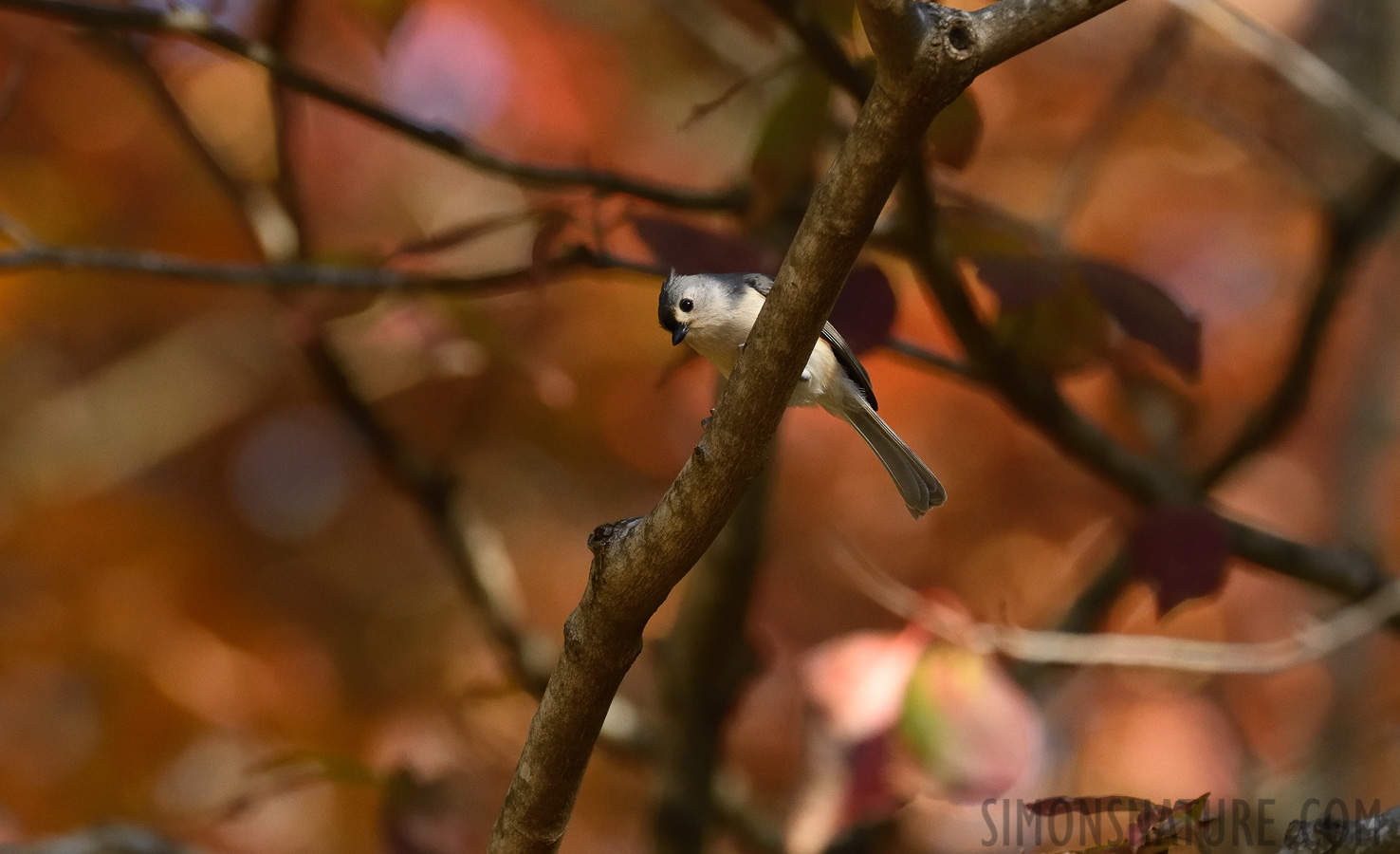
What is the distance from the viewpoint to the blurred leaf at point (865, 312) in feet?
7.84

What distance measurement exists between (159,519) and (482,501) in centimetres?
149

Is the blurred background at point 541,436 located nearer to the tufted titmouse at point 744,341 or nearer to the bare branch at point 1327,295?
the bare branch at point 1327,295

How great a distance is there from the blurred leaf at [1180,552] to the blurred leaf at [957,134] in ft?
3.15

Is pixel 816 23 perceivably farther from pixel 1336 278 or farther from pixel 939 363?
pixel 1336 278

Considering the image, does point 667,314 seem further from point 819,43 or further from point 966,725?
point 966,725

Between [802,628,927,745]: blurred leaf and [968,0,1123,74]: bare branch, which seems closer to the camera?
[968,0,1123,74]: bare branch

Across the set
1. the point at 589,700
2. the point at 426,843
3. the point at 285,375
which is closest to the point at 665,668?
the point at 426,843

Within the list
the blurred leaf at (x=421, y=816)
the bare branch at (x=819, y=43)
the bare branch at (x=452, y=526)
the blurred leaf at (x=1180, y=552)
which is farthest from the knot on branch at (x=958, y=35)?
the bare branch at (x=452, y=526)

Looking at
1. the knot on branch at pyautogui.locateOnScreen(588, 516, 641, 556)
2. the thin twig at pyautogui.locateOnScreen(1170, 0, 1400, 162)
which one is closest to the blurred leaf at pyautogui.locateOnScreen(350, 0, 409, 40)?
the knot on branch at pyautogui.locateOnScreen(588, 516, 641, 556)

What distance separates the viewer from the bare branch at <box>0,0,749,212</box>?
2.65 m

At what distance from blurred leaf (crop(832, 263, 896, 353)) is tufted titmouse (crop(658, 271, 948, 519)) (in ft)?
0.32

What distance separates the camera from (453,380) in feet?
17.1

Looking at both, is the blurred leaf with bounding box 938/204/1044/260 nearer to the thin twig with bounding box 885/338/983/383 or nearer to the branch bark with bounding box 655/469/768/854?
the thin twig with bounding box 885/338/983/383

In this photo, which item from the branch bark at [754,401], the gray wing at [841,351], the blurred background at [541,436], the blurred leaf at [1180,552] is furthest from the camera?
the blurred background at [541,436]
